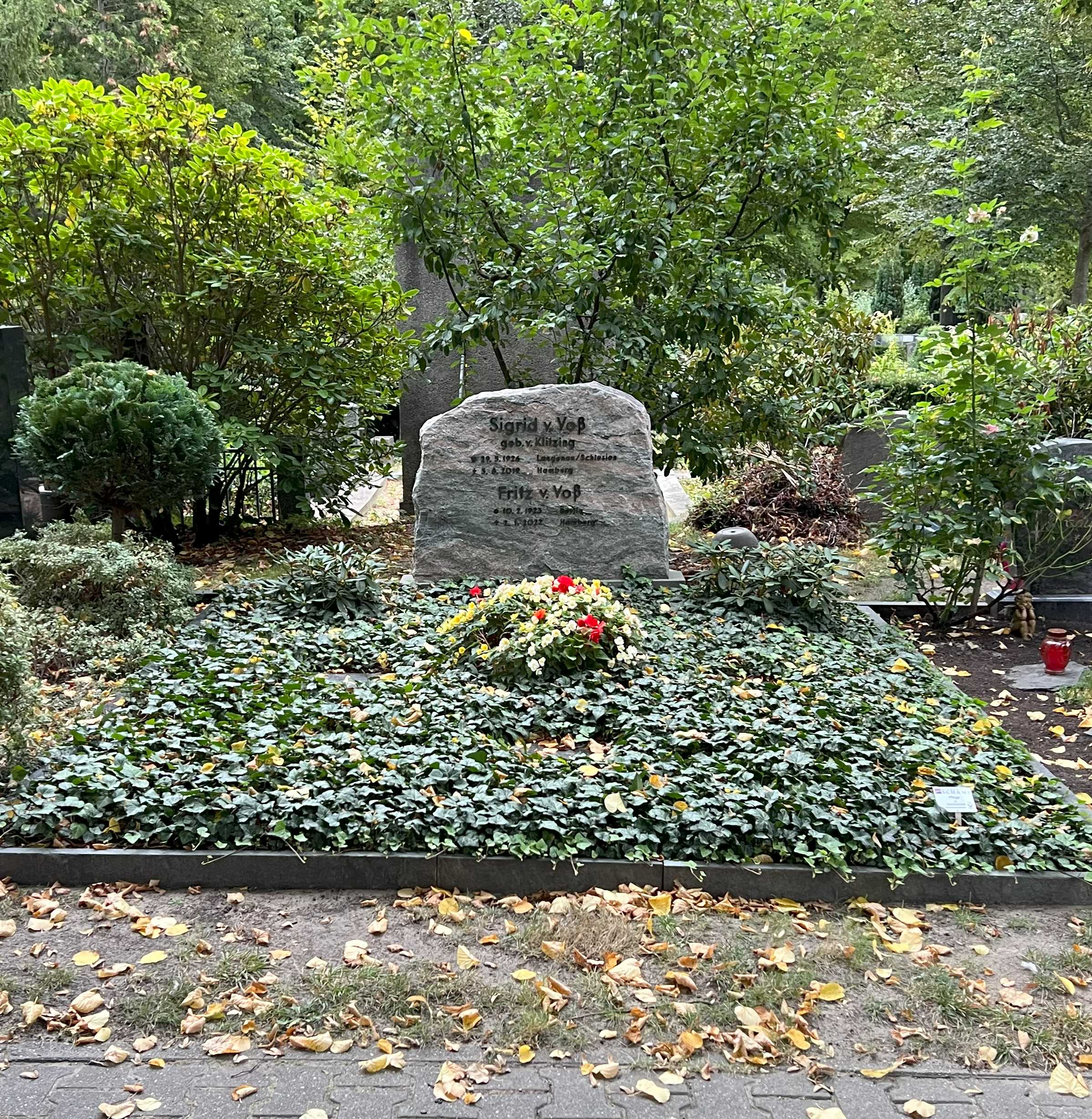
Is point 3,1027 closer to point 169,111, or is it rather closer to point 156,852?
point 156,852

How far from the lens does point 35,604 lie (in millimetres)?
6113

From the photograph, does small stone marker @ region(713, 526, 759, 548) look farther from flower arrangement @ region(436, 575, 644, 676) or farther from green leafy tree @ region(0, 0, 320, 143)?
green leafy tree @ region(0, 0, 320, 143)

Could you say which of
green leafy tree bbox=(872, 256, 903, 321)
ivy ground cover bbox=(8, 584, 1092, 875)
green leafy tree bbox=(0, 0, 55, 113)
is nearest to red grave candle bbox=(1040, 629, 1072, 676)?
ivy ground cover bbox=(8, 584, 1092, 875)

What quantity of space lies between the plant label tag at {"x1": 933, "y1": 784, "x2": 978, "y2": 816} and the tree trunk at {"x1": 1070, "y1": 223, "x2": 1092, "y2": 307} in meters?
17.2

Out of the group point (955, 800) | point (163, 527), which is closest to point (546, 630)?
point (955, 800)

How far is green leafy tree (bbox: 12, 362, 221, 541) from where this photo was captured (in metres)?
6.88

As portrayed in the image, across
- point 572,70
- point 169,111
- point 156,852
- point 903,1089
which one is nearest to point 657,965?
point 903,1089

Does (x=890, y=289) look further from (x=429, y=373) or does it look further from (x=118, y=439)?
(x=118, y=439)

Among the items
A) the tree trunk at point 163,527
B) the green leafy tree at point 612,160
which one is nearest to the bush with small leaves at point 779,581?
the green leafy tree at point 612,160

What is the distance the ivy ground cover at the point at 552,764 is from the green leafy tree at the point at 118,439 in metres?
1.77

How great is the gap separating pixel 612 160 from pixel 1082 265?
15.1 metres

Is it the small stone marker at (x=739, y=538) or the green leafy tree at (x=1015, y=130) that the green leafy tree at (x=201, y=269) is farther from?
the green leafy tree at (x=1015, y=130)

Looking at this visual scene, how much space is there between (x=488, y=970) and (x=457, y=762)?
1.13m

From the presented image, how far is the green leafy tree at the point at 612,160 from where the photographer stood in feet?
24.7
